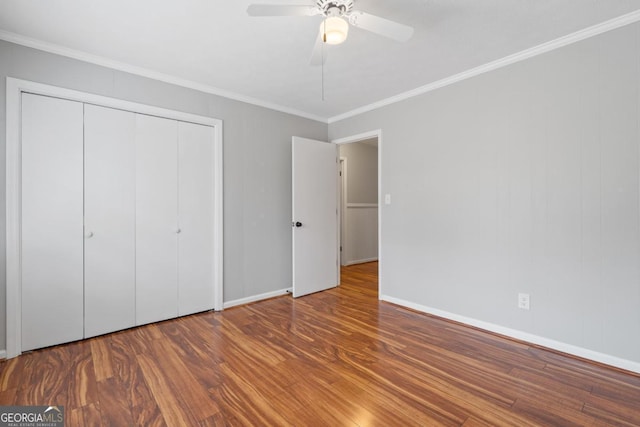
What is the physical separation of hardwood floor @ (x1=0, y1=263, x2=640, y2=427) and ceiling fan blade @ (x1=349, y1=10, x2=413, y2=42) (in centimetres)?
208

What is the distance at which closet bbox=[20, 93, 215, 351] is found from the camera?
2.26 meters

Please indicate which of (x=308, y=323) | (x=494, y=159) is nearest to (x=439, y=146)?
(x=494, y=159)

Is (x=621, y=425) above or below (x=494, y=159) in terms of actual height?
below

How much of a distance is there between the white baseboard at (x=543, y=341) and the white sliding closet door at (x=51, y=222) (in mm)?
3200

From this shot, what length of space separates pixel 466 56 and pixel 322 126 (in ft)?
6.88

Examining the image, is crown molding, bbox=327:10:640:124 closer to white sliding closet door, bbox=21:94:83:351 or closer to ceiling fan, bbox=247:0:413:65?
ceiling fan, bbox=247:0:413:65

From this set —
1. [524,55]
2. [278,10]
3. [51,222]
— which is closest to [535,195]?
[524,55]

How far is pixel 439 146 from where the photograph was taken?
Result: 2971 millimetres

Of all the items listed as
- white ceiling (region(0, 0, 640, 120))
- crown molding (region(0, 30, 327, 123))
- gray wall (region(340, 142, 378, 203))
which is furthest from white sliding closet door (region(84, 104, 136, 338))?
gray wall (region(340, 142, 378, 203))

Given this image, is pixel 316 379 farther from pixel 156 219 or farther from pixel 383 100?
pixel 383 100

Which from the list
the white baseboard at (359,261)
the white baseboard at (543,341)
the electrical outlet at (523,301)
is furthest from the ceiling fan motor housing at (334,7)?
the white baseboard at (359,261)

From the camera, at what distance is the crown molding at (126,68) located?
7.12ft

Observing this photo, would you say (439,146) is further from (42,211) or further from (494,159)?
(42,211)

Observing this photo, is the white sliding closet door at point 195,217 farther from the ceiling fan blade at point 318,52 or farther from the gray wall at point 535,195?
the gray wall at point 535,195
